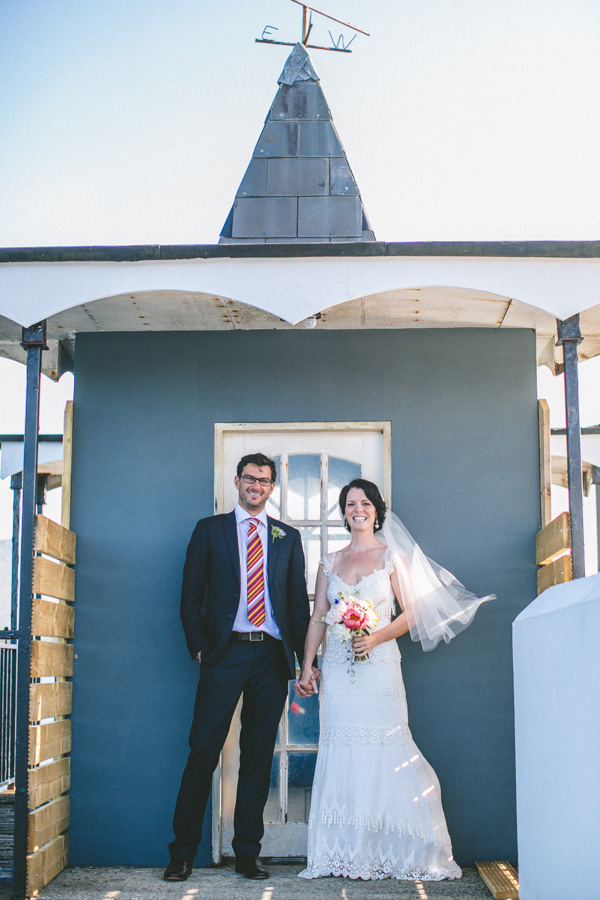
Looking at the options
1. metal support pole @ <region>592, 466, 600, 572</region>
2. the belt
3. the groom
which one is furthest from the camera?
metal support pole @ <region>592, 466, 600, 572</region>

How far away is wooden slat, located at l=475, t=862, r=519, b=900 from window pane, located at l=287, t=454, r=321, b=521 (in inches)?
89.6

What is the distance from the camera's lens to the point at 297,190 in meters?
6.68

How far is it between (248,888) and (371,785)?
84 centimetres

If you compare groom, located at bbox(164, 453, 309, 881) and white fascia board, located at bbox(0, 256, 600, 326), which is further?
groom, located at bbox(164, 453, 309, 881)

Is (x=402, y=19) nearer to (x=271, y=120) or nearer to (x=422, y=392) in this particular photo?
(x=271, y=120)

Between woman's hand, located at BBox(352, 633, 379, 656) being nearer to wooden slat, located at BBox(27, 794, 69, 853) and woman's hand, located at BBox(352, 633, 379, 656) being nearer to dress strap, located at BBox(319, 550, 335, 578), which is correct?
dress strap, located at BBox(319, 550, 335, 578)

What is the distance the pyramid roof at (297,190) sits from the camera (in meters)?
6.55

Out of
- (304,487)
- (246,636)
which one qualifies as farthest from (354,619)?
(304,487)

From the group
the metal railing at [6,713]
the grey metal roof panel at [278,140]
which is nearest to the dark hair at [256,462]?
the grey metal roof panel at [278,140]

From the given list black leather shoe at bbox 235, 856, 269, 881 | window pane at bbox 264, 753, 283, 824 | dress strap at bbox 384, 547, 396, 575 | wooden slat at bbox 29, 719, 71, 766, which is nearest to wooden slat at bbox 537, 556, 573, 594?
dress strap at bbox 384, 547, 396, 575

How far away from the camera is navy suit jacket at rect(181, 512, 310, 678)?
5168mm

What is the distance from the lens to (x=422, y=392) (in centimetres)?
584

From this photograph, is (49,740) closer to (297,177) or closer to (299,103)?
(297,177)

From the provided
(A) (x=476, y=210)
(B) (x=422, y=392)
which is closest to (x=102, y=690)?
(B) (x=422, y=392)
